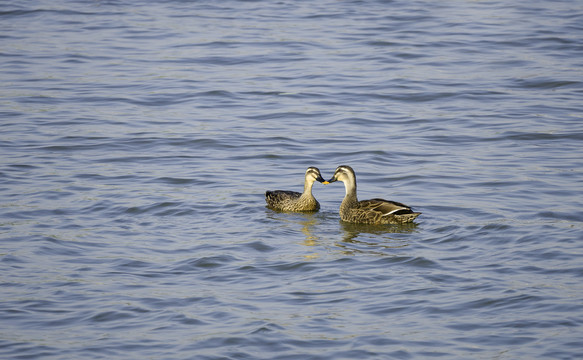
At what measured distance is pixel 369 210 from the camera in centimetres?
1223

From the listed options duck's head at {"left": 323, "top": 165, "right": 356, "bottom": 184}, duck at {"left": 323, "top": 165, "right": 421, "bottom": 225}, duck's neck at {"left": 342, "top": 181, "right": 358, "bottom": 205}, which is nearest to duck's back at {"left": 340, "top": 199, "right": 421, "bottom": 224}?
duck at {"left": 323, "top": 165, "right": 421, "bottom": 225}

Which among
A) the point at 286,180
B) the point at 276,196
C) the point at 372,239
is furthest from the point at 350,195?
the point at 286,180

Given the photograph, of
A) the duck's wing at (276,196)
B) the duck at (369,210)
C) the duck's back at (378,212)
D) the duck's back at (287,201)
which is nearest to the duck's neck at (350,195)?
the duck at (369,210)

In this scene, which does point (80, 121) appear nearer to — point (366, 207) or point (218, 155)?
point (218, 155)

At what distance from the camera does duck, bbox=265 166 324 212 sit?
513 inches

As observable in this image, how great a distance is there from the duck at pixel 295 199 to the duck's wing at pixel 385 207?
3.32 ft

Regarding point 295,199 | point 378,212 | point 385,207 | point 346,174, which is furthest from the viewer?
point 295,199

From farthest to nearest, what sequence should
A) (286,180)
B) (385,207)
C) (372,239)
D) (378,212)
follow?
(286,180), (378,212), (385,207), (372,239)

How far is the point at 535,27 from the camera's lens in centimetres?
2494

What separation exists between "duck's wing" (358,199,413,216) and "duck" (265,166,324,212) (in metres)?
1.01

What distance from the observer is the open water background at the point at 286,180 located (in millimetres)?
8656

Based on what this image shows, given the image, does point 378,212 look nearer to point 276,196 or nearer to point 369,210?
point 369,210

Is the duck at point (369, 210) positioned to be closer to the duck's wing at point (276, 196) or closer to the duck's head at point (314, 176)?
the duck's head at point (314, 176)

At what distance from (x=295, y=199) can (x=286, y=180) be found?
4.38 ft
